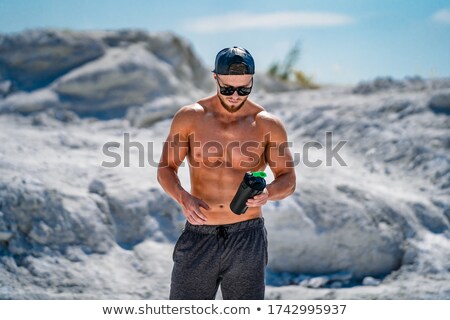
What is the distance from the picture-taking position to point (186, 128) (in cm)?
271

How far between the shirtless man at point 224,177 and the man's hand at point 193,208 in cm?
7

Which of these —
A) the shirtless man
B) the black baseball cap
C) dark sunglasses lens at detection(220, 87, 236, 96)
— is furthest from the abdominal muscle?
the black baseball cap

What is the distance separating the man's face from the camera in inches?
101

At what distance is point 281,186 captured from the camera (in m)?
2.59

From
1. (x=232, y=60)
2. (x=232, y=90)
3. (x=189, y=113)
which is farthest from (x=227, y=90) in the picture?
(x=189, y=113)

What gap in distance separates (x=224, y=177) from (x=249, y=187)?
0.34 m

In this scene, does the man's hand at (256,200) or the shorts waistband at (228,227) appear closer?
the man's hand at (256,200)

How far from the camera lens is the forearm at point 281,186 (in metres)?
2.54

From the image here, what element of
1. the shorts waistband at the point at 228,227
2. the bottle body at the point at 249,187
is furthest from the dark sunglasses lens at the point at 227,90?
the shorts waistband at the point at 228,227

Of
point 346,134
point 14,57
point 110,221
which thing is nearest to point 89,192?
point 110,221

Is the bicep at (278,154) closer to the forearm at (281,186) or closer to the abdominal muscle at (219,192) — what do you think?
the forearm at (281,186)

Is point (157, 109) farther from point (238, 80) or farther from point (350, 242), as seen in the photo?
point (238, 80)

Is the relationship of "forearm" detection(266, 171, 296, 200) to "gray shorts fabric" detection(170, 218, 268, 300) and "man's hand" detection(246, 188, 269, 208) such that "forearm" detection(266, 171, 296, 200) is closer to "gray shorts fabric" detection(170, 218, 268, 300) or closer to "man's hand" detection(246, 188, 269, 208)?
"man's hand" detection(246, 188, 269, 208)

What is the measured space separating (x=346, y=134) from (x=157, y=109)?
2.69 meters
